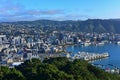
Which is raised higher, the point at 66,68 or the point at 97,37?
the point at 66,68

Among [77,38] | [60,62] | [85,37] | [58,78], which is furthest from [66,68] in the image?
[85,37]

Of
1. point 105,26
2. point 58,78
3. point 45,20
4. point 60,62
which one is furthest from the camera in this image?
point 45,20

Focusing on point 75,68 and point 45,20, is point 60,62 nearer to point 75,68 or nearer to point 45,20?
point 75,68

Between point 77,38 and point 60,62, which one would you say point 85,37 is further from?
point 60,62

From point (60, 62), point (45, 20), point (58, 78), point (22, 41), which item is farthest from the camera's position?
point (45, 20)

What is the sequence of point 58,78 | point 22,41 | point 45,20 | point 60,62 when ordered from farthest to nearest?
point 45,20, point 22,41, point 60,62, point 58,78

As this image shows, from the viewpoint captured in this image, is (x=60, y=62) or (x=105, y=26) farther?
(x=105, y=26)

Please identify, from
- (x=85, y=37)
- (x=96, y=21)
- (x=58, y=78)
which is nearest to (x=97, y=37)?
(x=85, y=37)

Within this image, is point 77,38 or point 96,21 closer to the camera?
point 77,38

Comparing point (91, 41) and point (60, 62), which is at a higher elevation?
point (60, 62)
